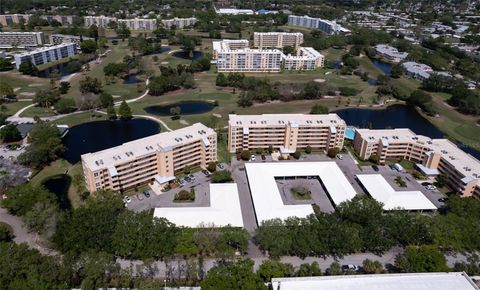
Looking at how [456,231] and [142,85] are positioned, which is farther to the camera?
[142,85]

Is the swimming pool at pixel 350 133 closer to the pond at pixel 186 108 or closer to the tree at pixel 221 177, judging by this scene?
the tree at pixel 221 177

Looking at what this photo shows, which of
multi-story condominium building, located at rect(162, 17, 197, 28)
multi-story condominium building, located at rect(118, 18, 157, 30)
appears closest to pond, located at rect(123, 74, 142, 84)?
multi-story condominium building, located at rect(118, 18, 157, 30)

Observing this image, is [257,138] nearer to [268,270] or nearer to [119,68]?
[268,270]

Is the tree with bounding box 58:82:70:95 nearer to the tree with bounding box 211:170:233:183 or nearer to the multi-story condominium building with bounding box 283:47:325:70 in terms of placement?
the tree with bounding box 211:170:233:183

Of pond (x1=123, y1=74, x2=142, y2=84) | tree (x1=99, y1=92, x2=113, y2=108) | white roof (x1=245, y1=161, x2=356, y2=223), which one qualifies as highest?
tree (x1=99, y1=92, x2=113, y2=108)

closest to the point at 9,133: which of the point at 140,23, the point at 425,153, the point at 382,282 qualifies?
the point at 382,282

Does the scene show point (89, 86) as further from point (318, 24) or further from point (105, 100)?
point (318, 24)

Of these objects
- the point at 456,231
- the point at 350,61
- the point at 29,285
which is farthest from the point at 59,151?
the point at 350,61
